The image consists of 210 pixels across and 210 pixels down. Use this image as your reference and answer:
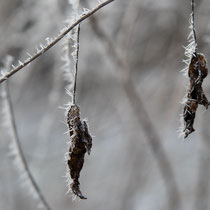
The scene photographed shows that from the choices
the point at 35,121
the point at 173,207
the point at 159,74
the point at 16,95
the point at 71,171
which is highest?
the point at 35,121

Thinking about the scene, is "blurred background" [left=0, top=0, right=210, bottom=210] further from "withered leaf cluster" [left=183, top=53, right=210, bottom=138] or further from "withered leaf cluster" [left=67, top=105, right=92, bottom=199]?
"withered leaf cluster" [left=67, top=105, right=92, bottom=199]

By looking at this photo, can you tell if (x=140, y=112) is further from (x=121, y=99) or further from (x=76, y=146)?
(x=76, y=146)

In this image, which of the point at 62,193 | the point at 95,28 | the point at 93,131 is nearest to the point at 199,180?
the point at 93,131

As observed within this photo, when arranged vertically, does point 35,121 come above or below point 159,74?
above

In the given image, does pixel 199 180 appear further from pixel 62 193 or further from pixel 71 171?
pixel 62 193

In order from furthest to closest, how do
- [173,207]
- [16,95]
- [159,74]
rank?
1. [16,95]
2. [159,74]
3. [173,207]

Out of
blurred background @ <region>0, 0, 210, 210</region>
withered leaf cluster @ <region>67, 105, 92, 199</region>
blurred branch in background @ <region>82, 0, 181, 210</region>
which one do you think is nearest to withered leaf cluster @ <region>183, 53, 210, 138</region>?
withered leaf cluster @ <region>67, 105, 92, 199</region>

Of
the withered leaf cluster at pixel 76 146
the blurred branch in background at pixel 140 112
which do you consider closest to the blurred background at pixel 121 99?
the blurred branch in background at pixel 140 112

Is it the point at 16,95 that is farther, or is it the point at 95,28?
the point at 16,95
